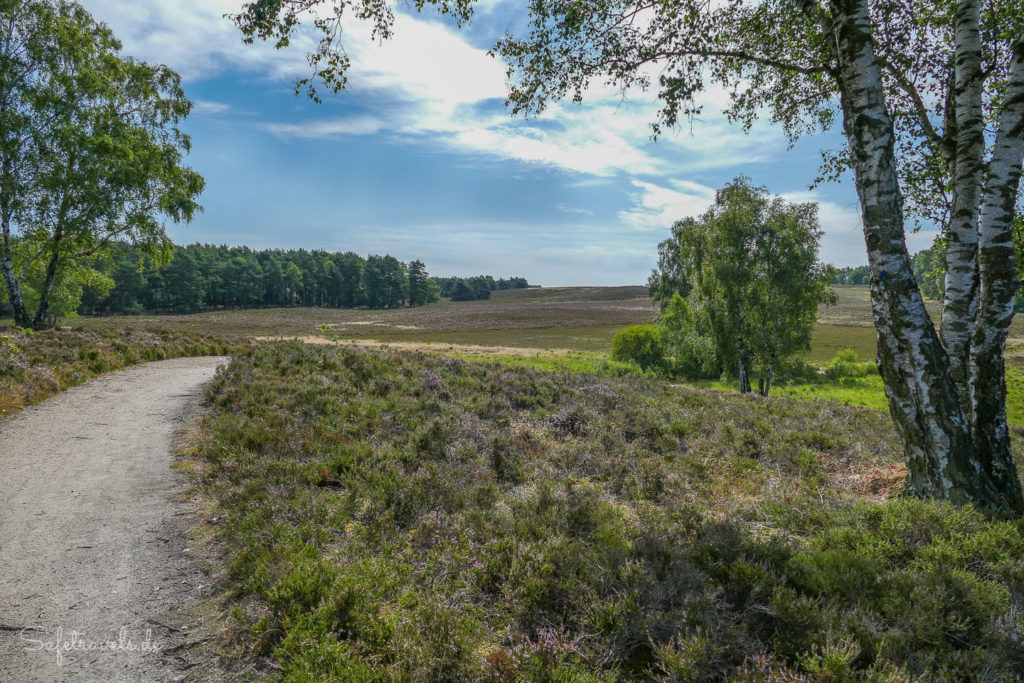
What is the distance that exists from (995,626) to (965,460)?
10.8 feet

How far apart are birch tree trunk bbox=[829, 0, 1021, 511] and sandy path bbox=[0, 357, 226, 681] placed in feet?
28.2

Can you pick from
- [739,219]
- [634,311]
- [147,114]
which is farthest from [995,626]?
[634,311]

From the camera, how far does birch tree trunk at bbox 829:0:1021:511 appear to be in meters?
5.86

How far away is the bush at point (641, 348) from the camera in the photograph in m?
48.3

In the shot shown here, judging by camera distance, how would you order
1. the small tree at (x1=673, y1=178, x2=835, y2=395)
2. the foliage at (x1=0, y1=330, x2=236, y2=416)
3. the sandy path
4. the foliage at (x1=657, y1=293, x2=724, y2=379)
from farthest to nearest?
the foliage at (x1=657, y1=293, x2=724, y2=379) → the small tree at (x1=673, y1=178, x2=835, y2=395) → the foliage at (x1=0, y1=330, x2=236, y2=416) → the sandy path

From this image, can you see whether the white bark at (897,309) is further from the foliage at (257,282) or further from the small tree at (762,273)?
the foliage at (257,282)

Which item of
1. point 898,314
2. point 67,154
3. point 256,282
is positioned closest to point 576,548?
point 898,314

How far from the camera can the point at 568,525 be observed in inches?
241

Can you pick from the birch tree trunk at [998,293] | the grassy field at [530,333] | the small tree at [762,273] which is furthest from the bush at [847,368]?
the birch tree trunk at [998,293]

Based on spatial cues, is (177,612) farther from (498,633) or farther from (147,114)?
(147,114)

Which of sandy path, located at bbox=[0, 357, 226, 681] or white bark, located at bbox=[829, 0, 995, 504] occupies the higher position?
white bark, located at bbox=[829, 0, 995, 504]

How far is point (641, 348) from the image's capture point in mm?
48438

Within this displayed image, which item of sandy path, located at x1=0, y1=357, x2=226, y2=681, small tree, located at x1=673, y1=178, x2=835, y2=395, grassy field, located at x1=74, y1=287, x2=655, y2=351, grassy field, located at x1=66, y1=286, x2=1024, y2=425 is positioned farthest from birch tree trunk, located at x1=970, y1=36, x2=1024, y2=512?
grassy field, located at x1=74, y1=287, x2=655, y2=351

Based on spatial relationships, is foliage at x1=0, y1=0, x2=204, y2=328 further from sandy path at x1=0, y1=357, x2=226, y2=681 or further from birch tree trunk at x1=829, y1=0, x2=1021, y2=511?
birch tree trunk at x1=829, y1=0, x2=1021, y2=511
